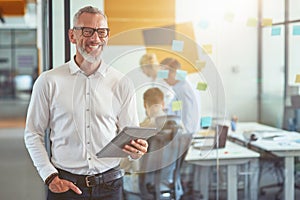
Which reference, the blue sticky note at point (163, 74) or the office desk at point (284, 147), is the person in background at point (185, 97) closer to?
the blue sticky note at point (163, 74)

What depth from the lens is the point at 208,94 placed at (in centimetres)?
372

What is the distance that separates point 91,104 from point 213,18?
2.53 meters

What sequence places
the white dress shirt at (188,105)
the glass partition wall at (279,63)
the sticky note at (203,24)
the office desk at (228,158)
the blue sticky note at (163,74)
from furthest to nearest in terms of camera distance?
the glass partition wall at (279,63) < the sticky note at (203,24) < the office desk at (228,158) < the white dress shirt at (188,105) < the blue sticky note at (163,74)

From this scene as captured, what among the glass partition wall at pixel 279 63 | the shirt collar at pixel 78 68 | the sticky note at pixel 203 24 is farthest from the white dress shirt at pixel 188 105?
the shirt collar at pixel 78 68

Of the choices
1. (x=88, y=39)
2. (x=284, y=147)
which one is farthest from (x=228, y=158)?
(x=88, y=39)

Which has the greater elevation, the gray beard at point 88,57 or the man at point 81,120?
the gray beard at point 88,57

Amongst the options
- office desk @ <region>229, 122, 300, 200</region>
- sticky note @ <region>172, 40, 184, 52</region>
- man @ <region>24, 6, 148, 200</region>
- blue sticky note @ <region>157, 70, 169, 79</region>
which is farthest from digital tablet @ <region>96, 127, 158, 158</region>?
office desk @ <region>229, 122, 300, 200</region>

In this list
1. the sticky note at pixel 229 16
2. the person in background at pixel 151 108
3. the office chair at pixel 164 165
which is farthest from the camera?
the sticky note at pixel 229 16

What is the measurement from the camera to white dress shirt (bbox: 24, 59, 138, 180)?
219 cm

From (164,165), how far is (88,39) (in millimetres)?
1626

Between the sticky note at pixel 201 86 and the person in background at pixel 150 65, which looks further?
the sticky note at pixel 201 86

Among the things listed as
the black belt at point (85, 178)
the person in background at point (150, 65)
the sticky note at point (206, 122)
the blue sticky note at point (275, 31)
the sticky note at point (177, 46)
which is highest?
the blue sticky note at point (275, 31)

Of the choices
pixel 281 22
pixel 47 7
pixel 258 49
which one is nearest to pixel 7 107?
pixel 258 49

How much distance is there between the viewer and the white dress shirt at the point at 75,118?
2.19 m
